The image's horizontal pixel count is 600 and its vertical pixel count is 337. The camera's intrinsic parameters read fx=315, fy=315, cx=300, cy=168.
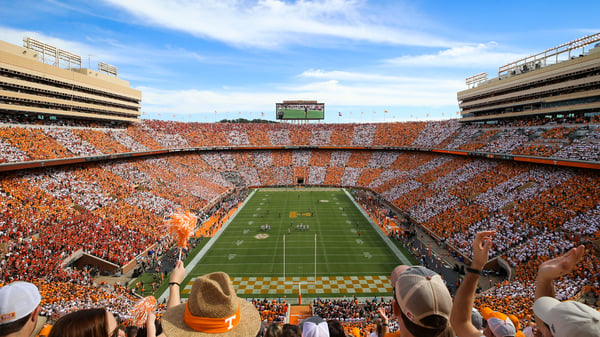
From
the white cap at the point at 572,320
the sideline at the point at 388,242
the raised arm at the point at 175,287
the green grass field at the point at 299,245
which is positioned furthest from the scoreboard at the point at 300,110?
the white cap at the point at 572,320

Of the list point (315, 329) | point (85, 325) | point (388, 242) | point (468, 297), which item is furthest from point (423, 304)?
point (388, 242)

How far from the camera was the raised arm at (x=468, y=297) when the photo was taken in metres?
2.59

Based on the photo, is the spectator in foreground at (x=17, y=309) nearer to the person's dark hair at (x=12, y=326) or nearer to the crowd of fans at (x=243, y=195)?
the person's dark hair at (x=12, y=326)

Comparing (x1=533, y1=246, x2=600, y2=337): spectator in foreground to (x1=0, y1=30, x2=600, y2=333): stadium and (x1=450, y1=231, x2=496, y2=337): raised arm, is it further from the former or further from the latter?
(x1=0, y1=30, x2=600, y2=333): stadium

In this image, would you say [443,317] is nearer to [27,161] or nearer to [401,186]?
[27,161]

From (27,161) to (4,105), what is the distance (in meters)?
7.54

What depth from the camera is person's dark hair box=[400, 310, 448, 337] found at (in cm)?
220

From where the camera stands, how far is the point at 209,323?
112 inches

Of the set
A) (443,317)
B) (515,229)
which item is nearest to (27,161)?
(443,317)

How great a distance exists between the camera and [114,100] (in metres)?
45.1

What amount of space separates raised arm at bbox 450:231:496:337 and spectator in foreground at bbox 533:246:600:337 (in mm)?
450

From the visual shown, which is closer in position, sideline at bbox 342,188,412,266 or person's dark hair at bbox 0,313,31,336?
person's dark hair at bbox 0,313,31,336

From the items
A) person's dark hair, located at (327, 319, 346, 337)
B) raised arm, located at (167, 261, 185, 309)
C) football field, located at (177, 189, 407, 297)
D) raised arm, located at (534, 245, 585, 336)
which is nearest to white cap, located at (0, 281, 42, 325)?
raised arm, located at (167, 261, 185, 309)

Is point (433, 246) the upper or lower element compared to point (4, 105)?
lower
